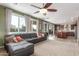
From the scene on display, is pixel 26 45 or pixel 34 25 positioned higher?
pixel 34 25

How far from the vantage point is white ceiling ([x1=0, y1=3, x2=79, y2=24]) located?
2.96 metres

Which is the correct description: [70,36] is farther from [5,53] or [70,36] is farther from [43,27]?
[5,53]

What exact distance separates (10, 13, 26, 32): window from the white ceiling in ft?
0.55

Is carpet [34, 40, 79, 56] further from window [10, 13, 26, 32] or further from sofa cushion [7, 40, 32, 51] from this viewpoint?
window [10, 13, 26, 32]

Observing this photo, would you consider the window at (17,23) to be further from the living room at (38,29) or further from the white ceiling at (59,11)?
the white ceiling at (59,11)

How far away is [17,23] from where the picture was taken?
304cm

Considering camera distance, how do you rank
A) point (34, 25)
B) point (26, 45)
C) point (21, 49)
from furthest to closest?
point (34, 25), point (26, 45), point (21, 49)

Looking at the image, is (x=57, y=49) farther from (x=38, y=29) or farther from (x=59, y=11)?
(x=59, y=11)

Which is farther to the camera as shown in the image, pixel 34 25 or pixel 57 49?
pixel 34 25

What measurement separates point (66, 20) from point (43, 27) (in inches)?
21.2

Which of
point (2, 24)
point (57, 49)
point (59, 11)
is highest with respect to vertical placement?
point (59, 11)

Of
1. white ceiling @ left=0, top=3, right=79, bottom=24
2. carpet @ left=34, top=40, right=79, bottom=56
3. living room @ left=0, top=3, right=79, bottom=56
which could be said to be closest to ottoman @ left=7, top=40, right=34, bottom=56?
living room @ left=0, top=3, right=79, bottom=56

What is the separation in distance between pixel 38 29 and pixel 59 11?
2.04ft

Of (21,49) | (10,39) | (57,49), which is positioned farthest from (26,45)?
(57,49)
